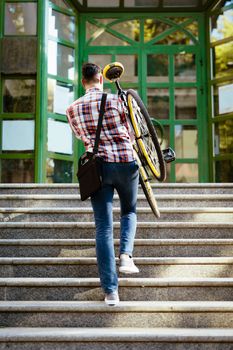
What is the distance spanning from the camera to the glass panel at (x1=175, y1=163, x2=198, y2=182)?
27.1 feet

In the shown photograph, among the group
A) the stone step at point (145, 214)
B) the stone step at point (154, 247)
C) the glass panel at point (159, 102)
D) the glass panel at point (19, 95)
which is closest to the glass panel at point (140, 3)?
the glass panel at point (159, 102)

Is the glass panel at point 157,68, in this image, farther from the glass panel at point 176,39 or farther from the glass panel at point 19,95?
the glass panel at point 19,95

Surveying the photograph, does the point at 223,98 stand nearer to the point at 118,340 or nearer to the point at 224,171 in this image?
the point at 224,171

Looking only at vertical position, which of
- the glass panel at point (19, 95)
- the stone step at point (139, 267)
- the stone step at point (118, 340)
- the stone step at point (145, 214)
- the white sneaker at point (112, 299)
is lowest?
the stone step at point (118, 340)

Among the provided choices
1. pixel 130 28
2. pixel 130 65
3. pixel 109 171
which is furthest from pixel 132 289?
pixel 130 28

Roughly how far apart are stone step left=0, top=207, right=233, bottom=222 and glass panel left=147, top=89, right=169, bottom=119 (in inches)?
153

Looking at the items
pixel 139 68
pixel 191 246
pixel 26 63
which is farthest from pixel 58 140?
pixel 191 246

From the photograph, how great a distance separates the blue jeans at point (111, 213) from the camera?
334 cm

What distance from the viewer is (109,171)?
342 centimetres

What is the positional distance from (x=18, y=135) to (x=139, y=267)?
4.06 m

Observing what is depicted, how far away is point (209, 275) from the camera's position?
3.89m

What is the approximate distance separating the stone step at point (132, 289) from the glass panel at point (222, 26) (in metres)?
5.31

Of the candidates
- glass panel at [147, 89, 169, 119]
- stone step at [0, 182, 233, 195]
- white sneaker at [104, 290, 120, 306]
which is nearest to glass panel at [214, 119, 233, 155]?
glass panel at [147, 89, 169, 119]

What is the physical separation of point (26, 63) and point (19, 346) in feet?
17.0
